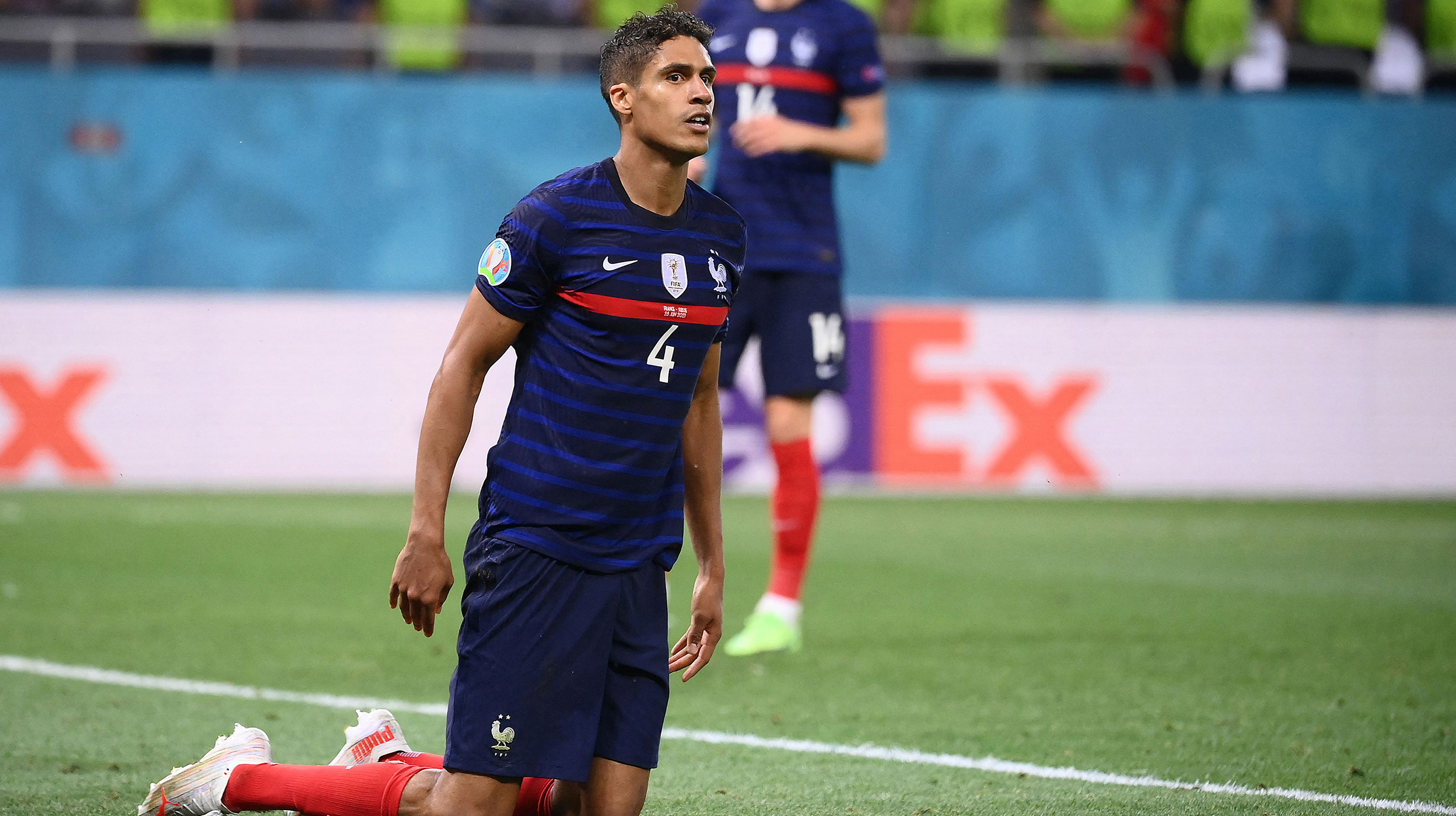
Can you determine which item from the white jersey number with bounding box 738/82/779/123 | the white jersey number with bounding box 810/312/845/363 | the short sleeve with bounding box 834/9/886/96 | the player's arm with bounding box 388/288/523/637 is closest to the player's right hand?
the player's arm with bounding box 388/288/523/637

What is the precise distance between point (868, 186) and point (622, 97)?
39.5 feet

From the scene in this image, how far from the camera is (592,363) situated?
3391mm

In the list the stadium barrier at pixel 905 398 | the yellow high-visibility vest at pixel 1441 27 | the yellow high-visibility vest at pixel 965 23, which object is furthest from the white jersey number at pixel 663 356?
the yellow high-visibility vest at pixel 1441 27

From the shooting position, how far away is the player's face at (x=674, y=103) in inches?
135

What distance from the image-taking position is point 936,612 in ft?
24.1

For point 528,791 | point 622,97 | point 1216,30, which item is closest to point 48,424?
point 1216,30

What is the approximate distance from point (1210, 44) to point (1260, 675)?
33.9 feet

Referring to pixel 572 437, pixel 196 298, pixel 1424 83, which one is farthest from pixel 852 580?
pixel 1424 83

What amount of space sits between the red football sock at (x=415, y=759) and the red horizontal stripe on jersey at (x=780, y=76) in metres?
3.44

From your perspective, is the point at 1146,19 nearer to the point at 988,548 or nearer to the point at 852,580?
the point at 988,548

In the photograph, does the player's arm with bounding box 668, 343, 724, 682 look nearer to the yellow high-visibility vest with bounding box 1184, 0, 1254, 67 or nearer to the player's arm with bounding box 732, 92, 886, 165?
the player's arm with bounding box 732, 92, 886, 165

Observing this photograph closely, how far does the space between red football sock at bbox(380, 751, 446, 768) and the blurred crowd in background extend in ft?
39.1

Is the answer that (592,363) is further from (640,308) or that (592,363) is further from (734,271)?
(734,271)

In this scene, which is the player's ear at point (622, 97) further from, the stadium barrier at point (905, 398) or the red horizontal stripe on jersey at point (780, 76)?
Result: the stadium barrier at point (905, 398)
